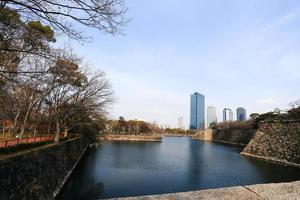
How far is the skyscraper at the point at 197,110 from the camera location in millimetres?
187625

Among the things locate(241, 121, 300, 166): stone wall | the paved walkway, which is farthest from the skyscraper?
the paved walkway

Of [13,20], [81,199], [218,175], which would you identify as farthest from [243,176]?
[13,20]

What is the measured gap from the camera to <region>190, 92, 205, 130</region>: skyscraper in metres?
188

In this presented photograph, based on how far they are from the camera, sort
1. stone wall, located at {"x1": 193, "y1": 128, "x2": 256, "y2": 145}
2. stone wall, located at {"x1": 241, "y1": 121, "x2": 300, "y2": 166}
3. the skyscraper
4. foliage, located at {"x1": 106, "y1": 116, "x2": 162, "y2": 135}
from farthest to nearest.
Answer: the skyscraper, foliage, located at {"x1": 106, "y1": 116, "x2": 162, "y2": 135}, stone wall, located at {"x1": 193, "y1": 128, "x2": 256, "y2": 145}, stone wall, located at {"x1": 241, "y1": 121, "x2": 300, "y2": 166}

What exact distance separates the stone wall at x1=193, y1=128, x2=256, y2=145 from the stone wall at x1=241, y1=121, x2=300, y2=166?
20236mm

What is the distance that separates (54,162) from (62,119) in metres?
9.51

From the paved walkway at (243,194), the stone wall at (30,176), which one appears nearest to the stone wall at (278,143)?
the paved walkway at (243,194)

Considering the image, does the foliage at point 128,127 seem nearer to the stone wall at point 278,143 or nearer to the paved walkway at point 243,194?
the stone wall at point 278,143

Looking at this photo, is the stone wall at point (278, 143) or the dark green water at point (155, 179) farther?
the stone wall at point (278, 143)

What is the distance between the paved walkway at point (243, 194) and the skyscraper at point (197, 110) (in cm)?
18050

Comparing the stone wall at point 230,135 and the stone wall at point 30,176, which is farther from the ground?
the stone wall at point 230,135

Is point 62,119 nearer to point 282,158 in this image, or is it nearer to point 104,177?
point 104,177

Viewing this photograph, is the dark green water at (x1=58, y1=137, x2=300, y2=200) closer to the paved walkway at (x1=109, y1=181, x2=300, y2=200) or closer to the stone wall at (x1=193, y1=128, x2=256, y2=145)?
the paved walkway at (x1=109, y1=181, x2=300, y2=200)

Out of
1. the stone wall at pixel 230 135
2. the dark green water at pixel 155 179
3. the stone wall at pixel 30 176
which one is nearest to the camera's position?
the stone wall at pixel 30 176
